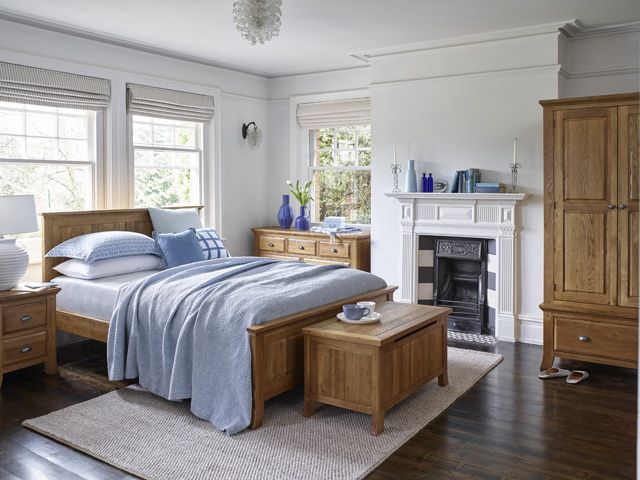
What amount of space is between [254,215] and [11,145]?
9.32 ft

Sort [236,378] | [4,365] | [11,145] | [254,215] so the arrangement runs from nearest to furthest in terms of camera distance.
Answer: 1. [236,378]
2. [4,365]
3. [11,145]
4. [254,215]

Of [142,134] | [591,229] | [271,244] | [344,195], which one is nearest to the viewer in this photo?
[591,229]

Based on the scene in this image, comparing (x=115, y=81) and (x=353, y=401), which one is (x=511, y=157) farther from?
(x=115, y=81)

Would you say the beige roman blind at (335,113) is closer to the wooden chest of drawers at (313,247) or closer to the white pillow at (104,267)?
the wooden chest of drawers at (313,247)

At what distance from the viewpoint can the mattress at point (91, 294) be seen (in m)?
4.24

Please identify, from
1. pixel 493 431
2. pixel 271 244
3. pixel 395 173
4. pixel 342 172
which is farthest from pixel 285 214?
pixel 493 431

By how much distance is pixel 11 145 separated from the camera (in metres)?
4.82

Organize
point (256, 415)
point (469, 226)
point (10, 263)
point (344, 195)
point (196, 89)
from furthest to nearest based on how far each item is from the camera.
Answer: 1. point (344, 195)
2. point (196, 89)
3. point (469, 226)
4. point (10, 263)
5. point (256, 415)

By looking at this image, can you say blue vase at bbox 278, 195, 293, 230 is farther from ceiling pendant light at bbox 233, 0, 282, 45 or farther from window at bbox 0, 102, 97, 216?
ceiling pendant light at bbox 233, 0, 282, 45

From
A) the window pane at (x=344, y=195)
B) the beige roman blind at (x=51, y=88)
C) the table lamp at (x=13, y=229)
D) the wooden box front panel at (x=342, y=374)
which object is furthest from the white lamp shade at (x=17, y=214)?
the window pane at (x=344, y=195)

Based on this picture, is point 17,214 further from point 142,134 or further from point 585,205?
point 585,205

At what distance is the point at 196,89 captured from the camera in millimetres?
6223

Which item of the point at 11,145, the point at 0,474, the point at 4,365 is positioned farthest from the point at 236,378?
the point at 11,145

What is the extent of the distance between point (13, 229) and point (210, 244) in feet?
5.35
